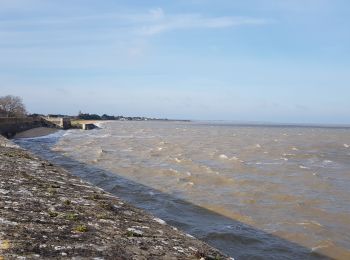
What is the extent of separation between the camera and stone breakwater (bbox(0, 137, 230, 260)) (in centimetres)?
462

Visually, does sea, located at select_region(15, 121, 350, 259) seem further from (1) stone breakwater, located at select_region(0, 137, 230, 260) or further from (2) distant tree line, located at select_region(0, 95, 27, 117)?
(2) distant tree line, located at select_region(0, 95, 27, 117)

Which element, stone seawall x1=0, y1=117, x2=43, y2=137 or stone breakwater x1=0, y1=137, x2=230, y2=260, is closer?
stone breakwater x1=0, y1=137, x2=230, y2=260

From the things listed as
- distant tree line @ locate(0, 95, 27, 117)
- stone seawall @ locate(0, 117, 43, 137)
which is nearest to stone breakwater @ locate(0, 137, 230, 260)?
stone seawall @ locate(0, 117, 43, 137)

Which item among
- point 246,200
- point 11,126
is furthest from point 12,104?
point 246,200

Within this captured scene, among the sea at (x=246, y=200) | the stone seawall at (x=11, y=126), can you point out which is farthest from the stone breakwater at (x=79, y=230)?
the stone seawall at (x=11, y=126)

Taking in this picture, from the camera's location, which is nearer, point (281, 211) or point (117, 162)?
point (281, 211)

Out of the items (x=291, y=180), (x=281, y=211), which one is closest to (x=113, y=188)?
(x=281, y=211)

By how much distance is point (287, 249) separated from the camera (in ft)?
32.2

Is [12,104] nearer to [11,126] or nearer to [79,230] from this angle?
[11,126]

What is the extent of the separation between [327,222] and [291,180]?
23.6 ft

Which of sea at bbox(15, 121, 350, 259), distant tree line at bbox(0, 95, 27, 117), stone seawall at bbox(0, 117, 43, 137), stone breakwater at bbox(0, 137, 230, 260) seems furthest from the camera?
distant tree line at bbox(0, 95, 27, 117)

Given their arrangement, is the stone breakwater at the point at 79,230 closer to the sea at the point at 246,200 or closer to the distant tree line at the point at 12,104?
the sea at the point at 246,200

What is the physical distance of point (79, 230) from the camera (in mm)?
5383

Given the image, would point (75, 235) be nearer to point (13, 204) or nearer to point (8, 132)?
point (13, 204)
